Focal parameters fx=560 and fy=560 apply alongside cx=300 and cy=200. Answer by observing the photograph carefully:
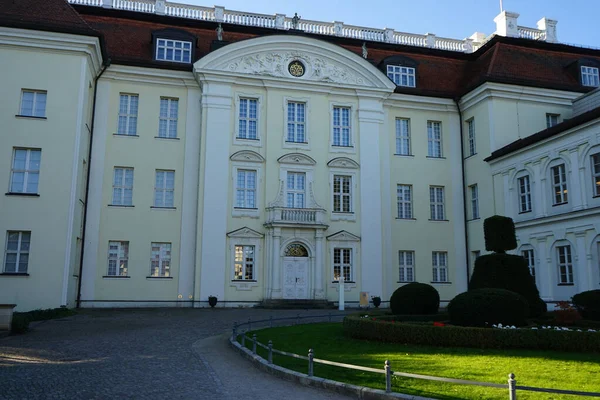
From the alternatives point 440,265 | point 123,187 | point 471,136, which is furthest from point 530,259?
point 123,187

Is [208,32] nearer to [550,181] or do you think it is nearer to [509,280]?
[550,181]

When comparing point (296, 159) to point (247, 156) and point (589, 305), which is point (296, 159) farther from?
point (589, 305)

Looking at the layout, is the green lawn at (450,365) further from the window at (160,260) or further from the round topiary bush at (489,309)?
the window at (160,260)

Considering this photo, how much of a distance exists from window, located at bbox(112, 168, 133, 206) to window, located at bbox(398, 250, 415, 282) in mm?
15396

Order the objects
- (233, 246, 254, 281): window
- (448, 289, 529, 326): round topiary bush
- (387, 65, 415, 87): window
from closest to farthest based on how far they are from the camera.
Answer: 1. (448, 289, 529, 326): round topiary bush
2. (233, 246, 254, 281): window
3. (387, 65, 415, 87): window

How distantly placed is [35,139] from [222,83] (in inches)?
393

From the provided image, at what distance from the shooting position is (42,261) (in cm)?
2398

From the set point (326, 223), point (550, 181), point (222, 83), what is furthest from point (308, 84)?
point (550, 181)

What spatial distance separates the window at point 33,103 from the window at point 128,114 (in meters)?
4.48

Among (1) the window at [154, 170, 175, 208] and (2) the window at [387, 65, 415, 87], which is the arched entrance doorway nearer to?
(1) the window at [154, 170, 175, 208]

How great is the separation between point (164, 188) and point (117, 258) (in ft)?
14.2

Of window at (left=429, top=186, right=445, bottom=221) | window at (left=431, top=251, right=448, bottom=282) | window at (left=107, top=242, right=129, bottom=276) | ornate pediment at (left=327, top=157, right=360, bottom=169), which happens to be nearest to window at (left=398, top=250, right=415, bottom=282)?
window at (left=431, top=251, right=448, bottom=282)

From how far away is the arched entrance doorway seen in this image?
2970cm

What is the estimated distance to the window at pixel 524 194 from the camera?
1136 inches
